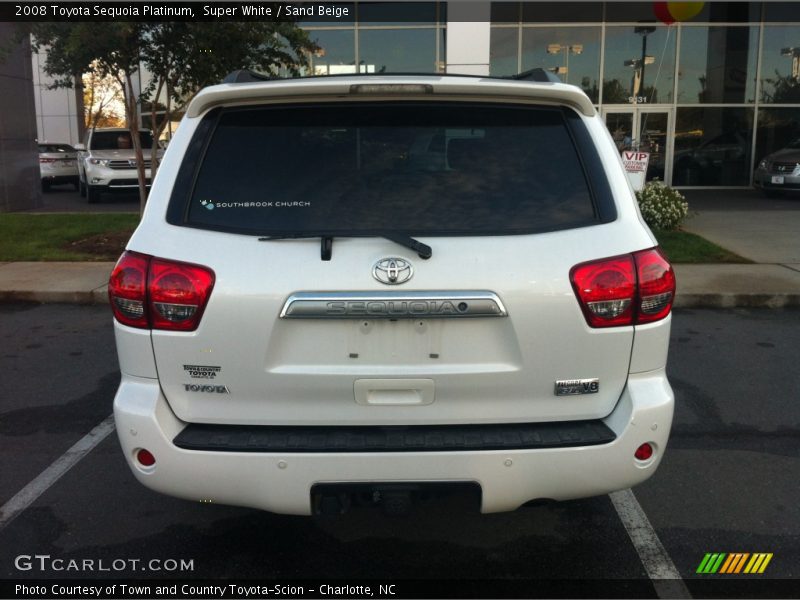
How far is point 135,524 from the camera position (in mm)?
3457

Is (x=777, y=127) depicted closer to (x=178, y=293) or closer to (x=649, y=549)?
(x=649, y=549)

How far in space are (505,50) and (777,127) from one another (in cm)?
787

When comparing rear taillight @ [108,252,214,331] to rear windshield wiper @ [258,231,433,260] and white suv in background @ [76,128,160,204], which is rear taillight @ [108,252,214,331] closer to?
rear windshield wiper @ [258,231,433,260]

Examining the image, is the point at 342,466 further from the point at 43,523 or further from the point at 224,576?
the point at 43,523

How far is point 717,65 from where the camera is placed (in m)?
20.4

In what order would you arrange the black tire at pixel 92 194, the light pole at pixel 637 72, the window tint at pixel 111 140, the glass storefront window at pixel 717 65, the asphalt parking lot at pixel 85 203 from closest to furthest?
the asphalt parking lot at pixel 85 203, the black tire at pixel 92 194, the window tint at pixel 111 140, the light pole at pixel 637 72, the glass storefront window at pixel 717 65

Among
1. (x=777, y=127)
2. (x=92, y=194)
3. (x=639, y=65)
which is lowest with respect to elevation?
(x=92, y=194)

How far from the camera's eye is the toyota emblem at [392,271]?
2537 mm

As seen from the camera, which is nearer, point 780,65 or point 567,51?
point 567,51

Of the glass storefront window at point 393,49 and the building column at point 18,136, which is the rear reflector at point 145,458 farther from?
the glass storefront window at point 393,49

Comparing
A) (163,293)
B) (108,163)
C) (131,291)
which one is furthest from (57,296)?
(108,163)

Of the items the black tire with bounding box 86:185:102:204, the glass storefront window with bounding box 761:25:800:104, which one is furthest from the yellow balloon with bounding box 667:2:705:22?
the black tire with bounding box 86:185:102:204

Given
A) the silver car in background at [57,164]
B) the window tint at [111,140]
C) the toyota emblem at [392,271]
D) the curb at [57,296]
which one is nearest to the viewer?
the toyota emblem at [392,271]

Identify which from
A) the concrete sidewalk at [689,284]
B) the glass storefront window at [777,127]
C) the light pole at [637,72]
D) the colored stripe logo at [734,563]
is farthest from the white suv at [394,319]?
the glass storefront window at [777,127]
